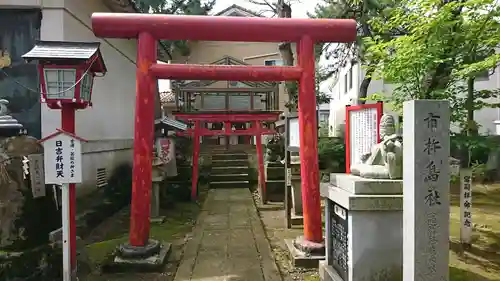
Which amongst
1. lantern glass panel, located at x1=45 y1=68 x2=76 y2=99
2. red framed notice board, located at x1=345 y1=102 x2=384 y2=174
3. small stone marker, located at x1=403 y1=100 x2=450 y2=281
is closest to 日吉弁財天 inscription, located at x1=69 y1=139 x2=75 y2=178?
lantern glass panel, located at x1=45 y1=68 x2=76 y2=99

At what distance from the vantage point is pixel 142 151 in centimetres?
630

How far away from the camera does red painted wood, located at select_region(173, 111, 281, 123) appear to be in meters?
13.6

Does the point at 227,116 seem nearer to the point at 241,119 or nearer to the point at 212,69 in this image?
the point at 241,119

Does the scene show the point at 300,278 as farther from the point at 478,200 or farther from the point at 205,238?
the point at 478,200

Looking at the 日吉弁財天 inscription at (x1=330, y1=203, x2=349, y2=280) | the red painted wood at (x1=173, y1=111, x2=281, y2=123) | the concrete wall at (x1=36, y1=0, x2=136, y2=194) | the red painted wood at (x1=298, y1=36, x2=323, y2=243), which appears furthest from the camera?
the red painted wood at (x1=173, y1=111, x2=281, y2=123)

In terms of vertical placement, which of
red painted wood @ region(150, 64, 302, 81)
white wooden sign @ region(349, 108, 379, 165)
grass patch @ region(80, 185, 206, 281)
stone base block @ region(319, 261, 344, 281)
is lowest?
grass patch @ region(80, 185, 206, 281)

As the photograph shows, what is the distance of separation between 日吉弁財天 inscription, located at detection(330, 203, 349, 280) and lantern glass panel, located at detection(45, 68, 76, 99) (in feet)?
13.3

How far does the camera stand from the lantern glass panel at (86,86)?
5.72 meters

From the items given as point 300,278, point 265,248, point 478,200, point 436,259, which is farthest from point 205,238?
point 478,200

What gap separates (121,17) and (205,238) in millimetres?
4777

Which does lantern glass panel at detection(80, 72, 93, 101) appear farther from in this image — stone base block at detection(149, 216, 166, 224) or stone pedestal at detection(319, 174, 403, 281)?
stone base block at detection(149, 216, 166, 224)

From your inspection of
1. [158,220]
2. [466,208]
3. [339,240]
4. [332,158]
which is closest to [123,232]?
[158,220]

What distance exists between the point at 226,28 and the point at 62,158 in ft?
10.9

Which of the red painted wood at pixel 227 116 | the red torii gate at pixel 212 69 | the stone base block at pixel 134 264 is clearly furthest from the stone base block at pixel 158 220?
the red painted wood at pixel 227 116
